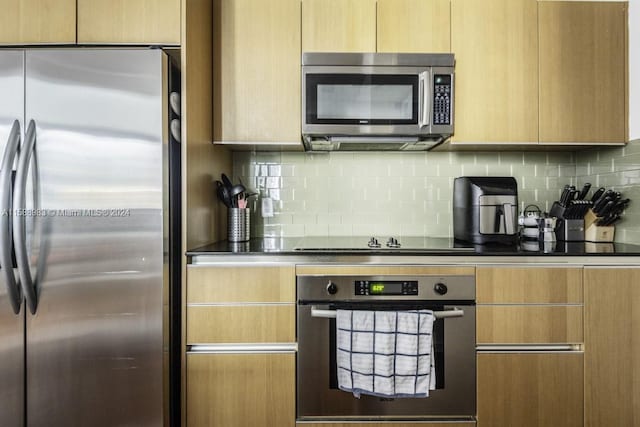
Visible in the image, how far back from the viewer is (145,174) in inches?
60.0

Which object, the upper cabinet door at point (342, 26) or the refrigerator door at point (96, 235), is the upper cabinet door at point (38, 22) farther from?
the upper cabinet door at point (342, 26)

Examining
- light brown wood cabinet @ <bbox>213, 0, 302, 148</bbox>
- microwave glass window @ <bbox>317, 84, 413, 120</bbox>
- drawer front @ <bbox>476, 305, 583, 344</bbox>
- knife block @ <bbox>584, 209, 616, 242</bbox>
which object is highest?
light brown wood cabinet @ <bbox>213, 0, 302, 148</bbox>

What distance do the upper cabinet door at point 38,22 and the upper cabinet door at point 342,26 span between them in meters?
1.03

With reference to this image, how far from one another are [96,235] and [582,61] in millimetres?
2370

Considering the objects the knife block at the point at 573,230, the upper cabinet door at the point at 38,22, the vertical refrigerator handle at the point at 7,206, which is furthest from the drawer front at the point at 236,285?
the knife block at the point at 573,230

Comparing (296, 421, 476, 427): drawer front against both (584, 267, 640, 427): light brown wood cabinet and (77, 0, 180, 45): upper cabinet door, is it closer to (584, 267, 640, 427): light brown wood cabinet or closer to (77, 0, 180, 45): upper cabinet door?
(584, 267, 640, 427): light brown wood cabinet

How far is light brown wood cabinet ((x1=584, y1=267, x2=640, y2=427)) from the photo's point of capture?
1.66 meters

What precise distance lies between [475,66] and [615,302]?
1.24 meters

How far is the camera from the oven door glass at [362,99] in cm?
193

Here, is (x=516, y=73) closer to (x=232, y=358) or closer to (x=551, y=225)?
(x=551, y=225)

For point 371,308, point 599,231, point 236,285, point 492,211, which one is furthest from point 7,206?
point 599,231

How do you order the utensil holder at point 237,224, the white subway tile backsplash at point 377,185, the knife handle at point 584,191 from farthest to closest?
the white subway tile backsplash at point 377,185
the knife handle at point 584,191
the utensil holder at point 237,224

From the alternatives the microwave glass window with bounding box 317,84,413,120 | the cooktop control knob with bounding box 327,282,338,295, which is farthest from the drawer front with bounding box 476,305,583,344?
the microwave glass window with bounding box 317,84,413,120

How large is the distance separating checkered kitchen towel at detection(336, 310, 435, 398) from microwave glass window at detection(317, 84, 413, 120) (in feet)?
3.11
